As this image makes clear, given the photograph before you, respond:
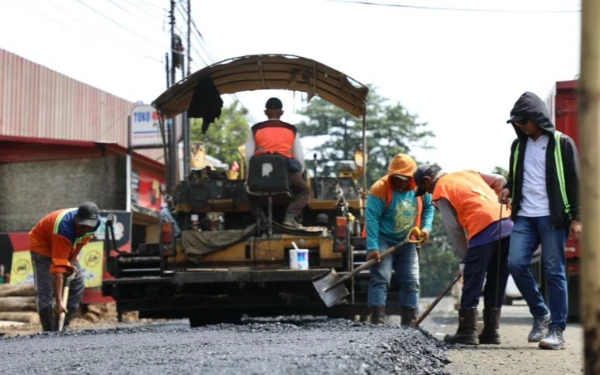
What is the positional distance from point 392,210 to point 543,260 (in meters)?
2.39

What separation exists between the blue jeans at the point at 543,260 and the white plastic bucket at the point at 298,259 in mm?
3590

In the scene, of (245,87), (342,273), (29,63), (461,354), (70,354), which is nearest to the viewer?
(70,354)

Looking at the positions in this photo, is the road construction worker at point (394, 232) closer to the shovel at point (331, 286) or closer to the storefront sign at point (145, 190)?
the shovel at point (331, 286)

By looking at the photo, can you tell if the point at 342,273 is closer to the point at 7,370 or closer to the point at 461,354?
the point at 461,354

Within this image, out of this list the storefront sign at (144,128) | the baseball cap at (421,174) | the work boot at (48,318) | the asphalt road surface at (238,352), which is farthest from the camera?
the storefront sign at (144,128)

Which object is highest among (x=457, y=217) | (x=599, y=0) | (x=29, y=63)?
(x=29, y=63)

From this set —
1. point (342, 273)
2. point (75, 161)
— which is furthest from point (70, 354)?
point (75, 161)

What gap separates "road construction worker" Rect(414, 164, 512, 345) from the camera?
7.90 meters

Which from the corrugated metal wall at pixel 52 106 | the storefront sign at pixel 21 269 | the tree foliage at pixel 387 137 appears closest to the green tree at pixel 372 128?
the tree foliage at pixel 387 137

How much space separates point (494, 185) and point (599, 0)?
573 cm

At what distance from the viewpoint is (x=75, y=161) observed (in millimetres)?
23625

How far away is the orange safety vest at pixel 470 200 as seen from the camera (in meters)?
7.90

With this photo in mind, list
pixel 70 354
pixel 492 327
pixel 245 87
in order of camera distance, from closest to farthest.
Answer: pixel 70 354, pixel 492 327, pixel 245 87

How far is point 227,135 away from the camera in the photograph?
4672 cm
